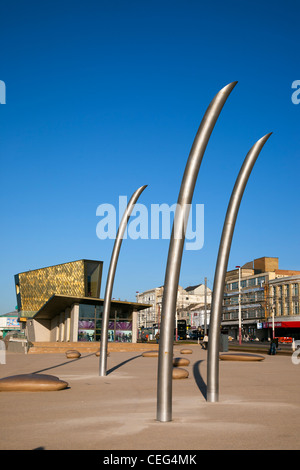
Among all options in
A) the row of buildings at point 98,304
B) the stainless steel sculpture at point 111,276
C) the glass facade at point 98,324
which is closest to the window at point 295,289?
the row of buildings at point 98,304

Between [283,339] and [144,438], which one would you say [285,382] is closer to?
[144,438]

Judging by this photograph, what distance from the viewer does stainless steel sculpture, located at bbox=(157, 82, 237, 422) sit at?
25.2 ft

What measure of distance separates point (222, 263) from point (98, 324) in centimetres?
4712

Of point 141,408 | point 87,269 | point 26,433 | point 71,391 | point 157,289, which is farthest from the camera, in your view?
point 157,289

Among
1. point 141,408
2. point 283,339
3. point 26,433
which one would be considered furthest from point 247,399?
point 283,339

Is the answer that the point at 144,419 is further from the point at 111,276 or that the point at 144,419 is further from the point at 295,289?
the point at 295,289

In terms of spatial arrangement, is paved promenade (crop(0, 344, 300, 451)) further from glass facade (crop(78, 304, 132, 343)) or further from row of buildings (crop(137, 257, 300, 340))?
row of buildings (crop(137, 257, 300, 340))

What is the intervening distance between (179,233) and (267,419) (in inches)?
132

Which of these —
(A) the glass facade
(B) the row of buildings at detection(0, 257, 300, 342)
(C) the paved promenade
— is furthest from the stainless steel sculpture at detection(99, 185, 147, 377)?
(A) the glass facade

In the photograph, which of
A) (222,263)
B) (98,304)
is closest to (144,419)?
(222,263)

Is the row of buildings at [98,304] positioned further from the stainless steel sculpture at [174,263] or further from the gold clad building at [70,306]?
the stainless steel sculpture at [174,263]

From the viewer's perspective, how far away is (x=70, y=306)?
58781 mm

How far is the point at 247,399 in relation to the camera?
10.6 metres

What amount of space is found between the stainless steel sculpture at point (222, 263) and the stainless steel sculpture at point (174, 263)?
8.41ft
